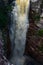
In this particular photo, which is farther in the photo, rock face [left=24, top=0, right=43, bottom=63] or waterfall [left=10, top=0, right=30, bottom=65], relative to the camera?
waterfall [left=10, top=0, right=30, bottom=65]

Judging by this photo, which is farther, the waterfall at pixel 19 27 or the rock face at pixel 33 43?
the waterfall at pixel 19 27

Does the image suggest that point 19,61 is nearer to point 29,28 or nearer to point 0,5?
point 29,28

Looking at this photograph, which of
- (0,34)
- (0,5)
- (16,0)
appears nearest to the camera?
(0,34)

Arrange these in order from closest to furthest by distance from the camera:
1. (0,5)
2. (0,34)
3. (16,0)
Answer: (0,34)
(0,5)
(16,0)

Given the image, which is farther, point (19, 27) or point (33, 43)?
point (19, 27)

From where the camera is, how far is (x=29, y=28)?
37.5 ft

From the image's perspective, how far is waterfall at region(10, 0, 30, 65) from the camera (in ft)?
37.0

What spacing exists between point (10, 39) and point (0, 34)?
1.30 metres

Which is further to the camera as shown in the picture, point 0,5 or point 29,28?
point 29,28

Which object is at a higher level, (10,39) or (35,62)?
(10,39)

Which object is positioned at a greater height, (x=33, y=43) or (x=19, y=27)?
(x=19, y=27)

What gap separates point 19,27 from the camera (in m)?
11.5

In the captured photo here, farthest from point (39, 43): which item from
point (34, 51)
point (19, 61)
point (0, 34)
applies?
point (0, 34)

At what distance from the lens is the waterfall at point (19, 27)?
11266mm
